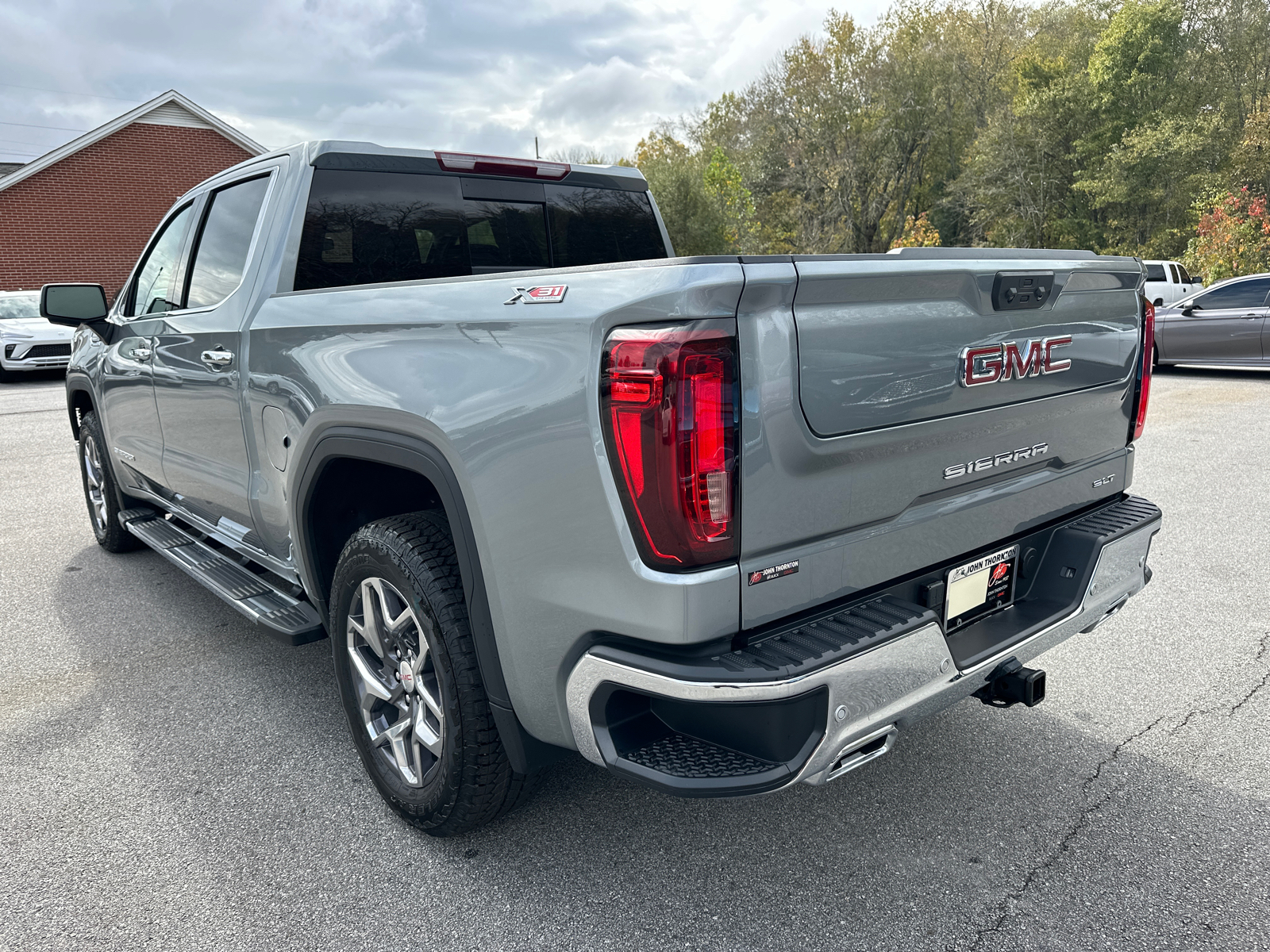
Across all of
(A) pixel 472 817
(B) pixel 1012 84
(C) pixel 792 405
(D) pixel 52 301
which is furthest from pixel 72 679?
(B) pixel 1012 84

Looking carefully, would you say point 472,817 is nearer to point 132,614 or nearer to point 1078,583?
point 1078,583

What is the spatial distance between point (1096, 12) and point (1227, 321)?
34.1 m

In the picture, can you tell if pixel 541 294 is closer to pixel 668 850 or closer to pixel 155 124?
pixel 668 850

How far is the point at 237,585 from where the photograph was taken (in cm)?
355

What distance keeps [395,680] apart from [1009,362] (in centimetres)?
191

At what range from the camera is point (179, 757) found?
310 centimetres

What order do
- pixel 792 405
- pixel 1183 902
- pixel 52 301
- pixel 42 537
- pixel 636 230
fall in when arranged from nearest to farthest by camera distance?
pixel 792 405 → pixel 1183 902 → pixel 636 230 → pixel 52 301 → pixel 42 537

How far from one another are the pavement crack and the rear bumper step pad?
217 centimetres

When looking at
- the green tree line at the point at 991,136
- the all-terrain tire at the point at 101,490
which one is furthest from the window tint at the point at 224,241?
the green tree line at the point at 991,136

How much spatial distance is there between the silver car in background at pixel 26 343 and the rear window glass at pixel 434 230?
50.9 ft

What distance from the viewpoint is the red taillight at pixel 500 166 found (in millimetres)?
3527

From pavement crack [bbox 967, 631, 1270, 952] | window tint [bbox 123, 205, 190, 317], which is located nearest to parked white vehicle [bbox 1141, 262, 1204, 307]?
pavement crack [bbox 967, 631, 1270, 952]

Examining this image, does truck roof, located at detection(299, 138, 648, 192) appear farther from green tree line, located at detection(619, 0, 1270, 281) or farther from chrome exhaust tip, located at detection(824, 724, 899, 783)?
green tree line, located at detection(619, 0, 1270, 281)

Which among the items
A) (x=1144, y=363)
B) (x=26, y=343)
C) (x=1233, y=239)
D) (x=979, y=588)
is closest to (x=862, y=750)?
(x=979, y=588)
